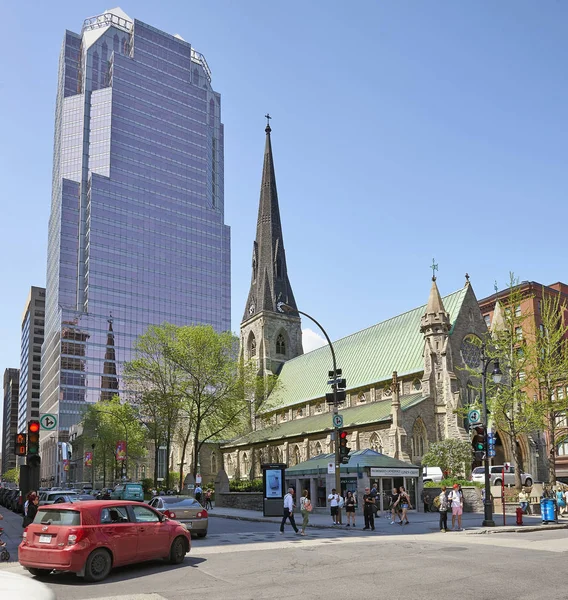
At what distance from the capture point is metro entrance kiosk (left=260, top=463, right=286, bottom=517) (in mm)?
34812

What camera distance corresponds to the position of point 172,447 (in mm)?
90500

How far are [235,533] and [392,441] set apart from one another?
87.5 ft

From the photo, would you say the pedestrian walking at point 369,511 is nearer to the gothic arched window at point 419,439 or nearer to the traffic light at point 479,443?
the traffic light at point 479,443

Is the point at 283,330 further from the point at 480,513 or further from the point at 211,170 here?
the point at 211,170

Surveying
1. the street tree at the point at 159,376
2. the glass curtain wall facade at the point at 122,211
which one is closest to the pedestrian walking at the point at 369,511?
the street tree at the point at 159,376

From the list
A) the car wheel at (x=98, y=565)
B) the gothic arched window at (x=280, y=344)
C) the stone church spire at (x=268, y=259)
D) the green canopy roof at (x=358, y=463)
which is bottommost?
the car wheel at (x=98, y=565)

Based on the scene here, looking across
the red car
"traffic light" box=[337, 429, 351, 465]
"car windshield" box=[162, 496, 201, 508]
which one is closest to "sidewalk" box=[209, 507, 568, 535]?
"traffic light" box=[337, 429, 351, 465]

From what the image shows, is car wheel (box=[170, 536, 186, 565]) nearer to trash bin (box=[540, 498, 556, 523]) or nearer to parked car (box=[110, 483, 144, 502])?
trash bin (box=[540, 498, 556, 523])

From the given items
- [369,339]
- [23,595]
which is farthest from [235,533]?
[369,339]

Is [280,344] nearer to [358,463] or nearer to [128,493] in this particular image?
[128,493]

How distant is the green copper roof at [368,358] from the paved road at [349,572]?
37.4m

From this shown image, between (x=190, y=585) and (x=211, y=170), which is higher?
(x=211, y=170)

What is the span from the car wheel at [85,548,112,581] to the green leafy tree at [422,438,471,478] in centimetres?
3683

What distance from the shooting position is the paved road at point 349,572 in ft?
38.4
